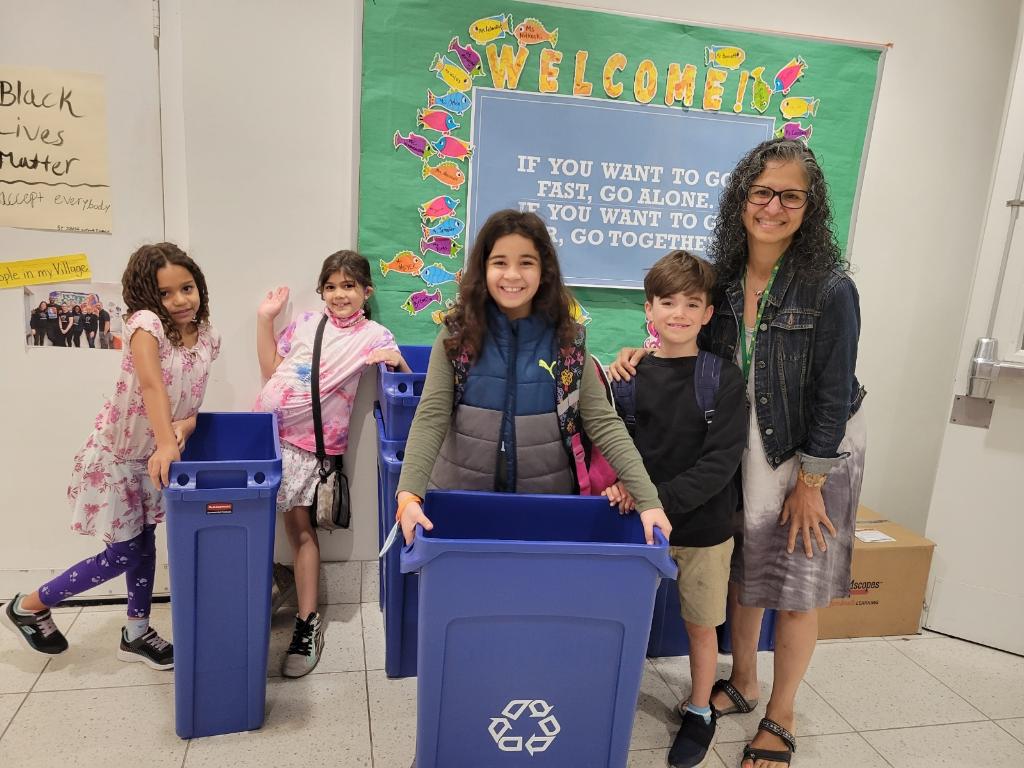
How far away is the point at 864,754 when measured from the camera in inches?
76.9

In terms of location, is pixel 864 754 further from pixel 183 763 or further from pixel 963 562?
pixel 183 763

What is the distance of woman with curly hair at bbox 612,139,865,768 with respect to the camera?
1671 millimetres

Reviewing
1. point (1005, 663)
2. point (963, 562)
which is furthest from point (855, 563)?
point (1005, 663)

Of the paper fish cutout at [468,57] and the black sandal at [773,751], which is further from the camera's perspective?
the paper fish cutout at [468,57]

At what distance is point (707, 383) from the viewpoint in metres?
1.71

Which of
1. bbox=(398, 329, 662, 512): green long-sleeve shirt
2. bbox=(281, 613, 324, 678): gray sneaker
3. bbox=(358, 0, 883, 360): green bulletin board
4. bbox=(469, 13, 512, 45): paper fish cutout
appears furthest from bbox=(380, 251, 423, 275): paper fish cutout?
bbox=(281, 613, 324, 678): gray sneaker

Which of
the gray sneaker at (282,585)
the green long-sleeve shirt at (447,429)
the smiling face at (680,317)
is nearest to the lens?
the green long-sleeve shirt at (447,429)

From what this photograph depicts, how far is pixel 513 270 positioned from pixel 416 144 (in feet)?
3.15

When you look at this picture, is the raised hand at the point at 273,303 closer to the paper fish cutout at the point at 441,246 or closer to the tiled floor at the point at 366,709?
the paper fish cutout at the point at 441,246

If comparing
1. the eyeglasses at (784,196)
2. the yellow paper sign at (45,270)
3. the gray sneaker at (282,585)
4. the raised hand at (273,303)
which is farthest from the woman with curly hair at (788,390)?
the yellow paper sign at (45,270)

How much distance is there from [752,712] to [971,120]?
7.37 feet

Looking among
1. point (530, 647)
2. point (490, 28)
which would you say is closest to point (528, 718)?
point (530, 647)

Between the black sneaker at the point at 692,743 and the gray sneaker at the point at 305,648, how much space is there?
1077 millimetres

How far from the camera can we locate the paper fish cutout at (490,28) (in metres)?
2.22
